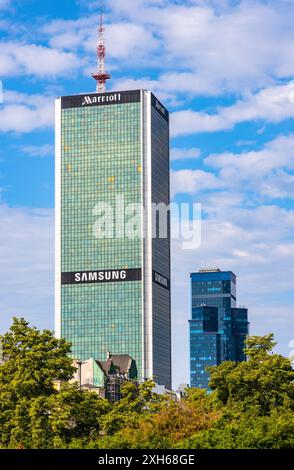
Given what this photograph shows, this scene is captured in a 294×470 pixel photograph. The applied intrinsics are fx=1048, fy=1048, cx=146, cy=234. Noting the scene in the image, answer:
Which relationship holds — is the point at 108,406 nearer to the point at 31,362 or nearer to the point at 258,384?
the point at 31,362

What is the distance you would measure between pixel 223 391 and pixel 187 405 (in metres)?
15.1

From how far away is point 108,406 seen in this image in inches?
4163

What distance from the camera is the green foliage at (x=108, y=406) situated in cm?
8069

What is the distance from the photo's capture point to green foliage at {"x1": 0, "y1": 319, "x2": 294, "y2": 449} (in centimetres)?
8069
